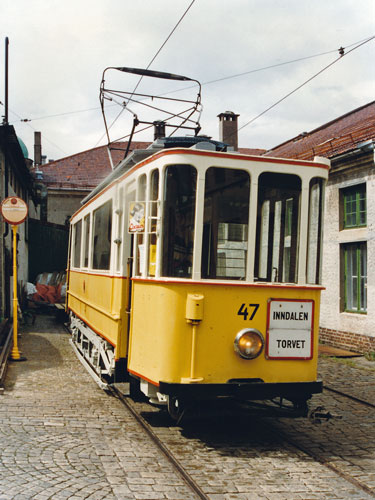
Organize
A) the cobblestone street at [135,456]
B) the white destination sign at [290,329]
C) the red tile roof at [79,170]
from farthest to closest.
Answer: the red tile roof at [79,170] → the white destination sign at [290,329] → the cobblestone street at [135,456]

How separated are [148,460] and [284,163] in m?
3.09

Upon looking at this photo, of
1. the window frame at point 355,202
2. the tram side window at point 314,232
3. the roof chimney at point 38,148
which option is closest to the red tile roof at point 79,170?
the roof chimney at point 38,148

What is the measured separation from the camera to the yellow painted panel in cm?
577

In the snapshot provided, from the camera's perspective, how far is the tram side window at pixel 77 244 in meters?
12.0

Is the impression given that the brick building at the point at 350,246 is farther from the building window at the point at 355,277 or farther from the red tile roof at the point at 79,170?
the red tile roof at the point at 79,170

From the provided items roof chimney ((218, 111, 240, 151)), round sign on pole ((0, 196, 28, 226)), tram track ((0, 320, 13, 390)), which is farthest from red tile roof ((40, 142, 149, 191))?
round sign on pole ((0, 196, 28, 226))

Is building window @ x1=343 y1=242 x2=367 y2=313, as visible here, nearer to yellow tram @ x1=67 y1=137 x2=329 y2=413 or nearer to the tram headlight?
yellow tram @ x1=67 y1=137 x2=329 y2=413

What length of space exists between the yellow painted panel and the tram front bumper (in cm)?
6

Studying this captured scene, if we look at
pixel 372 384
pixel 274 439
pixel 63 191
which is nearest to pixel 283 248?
pixel 274 439

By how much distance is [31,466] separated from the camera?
17.0 feet

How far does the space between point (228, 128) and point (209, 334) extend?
24.8m

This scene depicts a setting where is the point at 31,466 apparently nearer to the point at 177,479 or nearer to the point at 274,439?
the point at 177,479

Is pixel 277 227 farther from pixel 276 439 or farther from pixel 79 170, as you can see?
pixel 79 170

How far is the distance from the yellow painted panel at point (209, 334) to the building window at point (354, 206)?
8013mm
